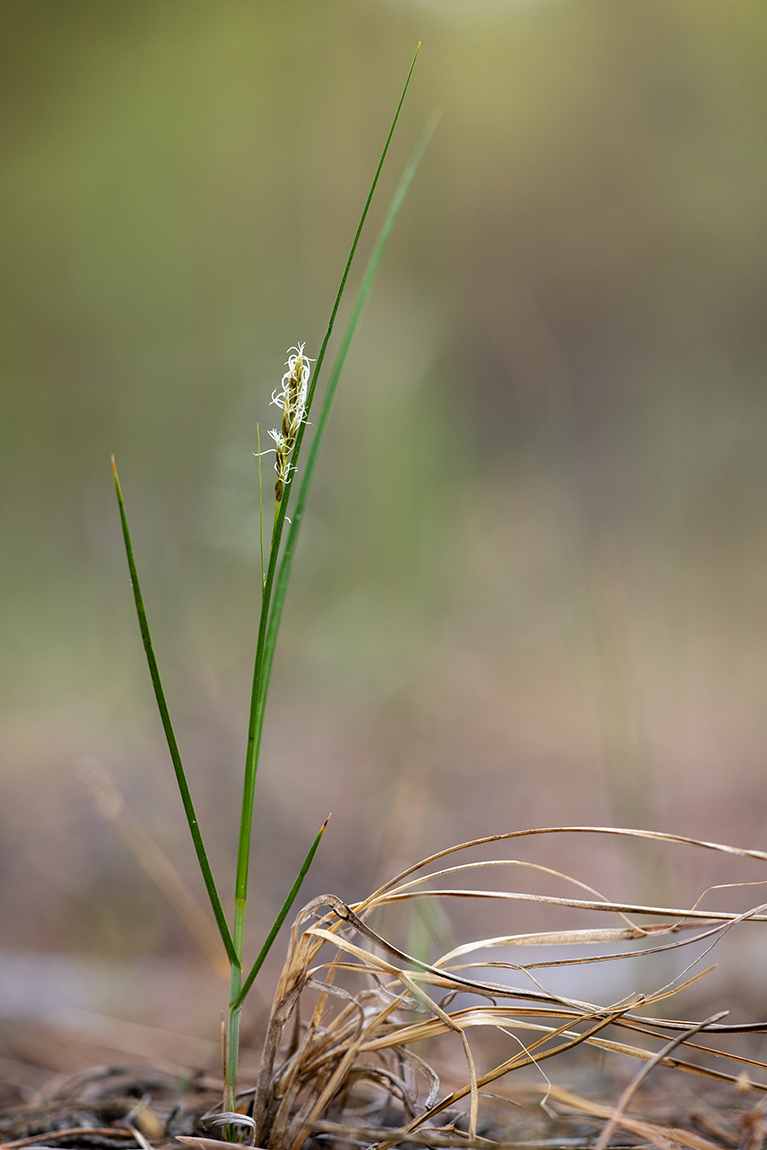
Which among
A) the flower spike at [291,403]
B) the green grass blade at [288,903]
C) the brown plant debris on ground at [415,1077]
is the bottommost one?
the brown plant debris on ground at [415,1077]

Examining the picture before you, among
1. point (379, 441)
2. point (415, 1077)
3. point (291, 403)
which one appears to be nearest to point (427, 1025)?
point (415, 1077)

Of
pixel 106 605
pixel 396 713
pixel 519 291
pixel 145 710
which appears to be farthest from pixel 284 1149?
pixel 519 291

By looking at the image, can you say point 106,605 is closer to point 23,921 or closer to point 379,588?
point 379,588

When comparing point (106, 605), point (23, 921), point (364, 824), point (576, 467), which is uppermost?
point (576, 467)

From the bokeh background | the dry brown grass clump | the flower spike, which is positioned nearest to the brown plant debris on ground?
the dry brown grass clump

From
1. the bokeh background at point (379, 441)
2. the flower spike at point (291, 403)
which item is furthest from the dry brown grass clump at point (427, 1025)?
the bokeh background at point (379, 441)

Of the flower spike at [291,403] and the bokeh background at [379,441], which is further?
the bokeh background at [379,441]

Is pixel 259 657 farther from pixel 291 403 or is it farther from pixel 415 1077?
pixel 415 1077

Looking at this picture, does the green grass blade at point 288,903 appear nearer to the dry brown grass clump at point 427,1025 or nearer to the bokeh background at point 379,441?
the dry brown grass clump at point 427,1025
